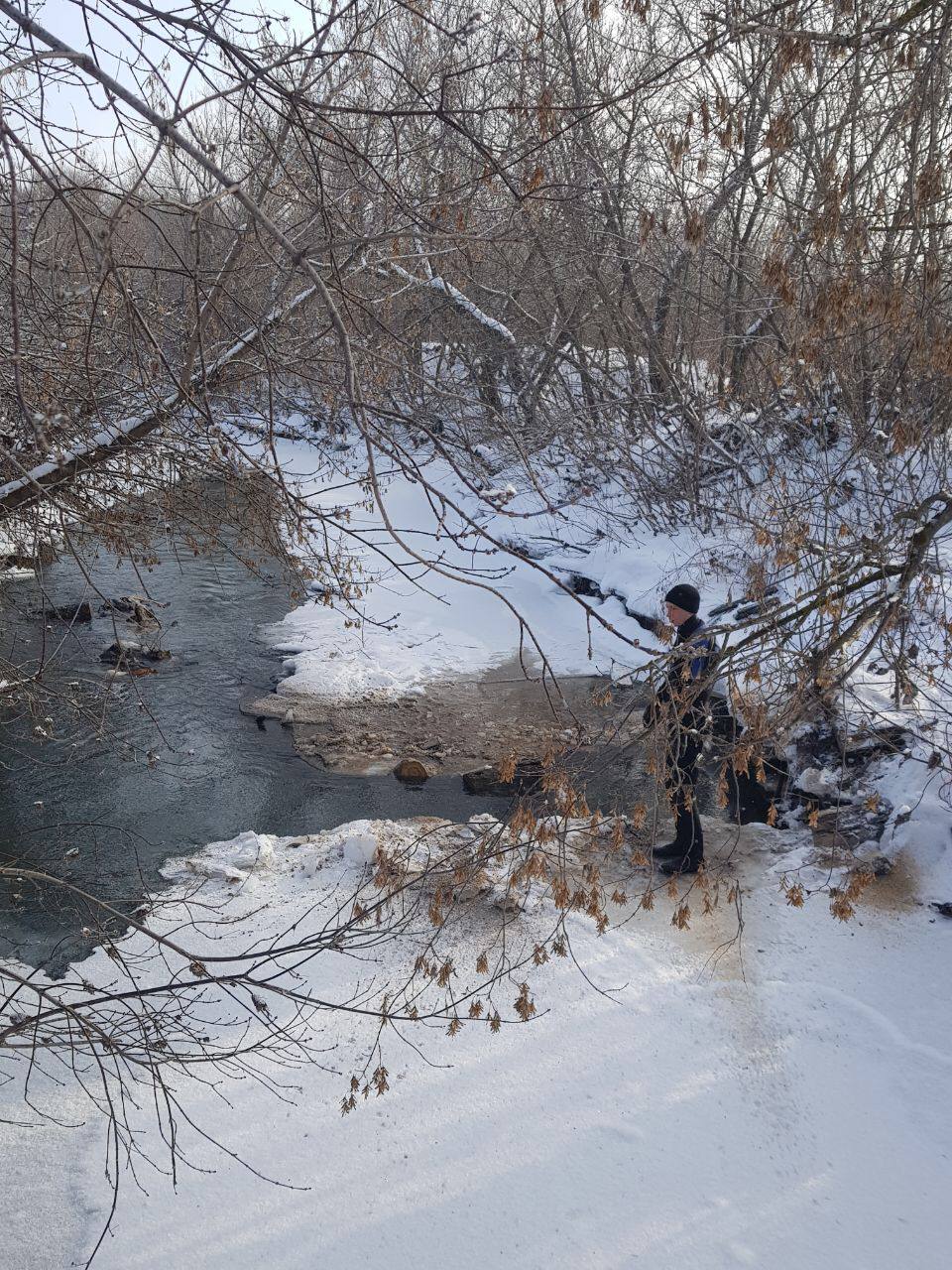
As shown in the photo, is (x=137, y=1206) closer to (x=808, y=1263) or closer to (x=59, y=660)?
(x=808, y=1263)

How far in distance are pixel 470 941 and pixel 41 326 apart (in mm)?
3993

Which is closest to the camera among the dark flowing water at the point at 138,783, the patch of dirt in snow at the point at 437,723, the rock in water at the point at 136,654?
the dark flowing water at the point at 138,783

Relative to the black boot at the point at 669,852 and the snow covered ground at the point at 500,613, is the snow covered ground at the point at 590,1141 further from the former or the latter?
the snow covered ground at the point at 500,613

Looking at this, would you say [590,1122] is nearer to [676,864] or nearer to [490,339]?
[676,864]

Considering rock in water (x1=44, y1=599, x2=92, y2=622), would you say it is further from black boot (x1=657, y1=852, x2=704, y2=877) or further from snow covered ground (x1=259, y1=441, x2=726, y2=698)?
black boot (x1=657, y1=852, x2=704, y2=877)

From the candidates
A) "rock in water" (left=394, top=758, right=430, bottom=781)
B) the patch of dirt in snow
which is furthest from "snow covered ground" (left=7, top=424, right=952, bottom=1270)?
the patch of dirt in snow

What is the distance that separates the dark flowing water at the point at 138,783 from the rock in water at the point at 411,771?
3.5 inches

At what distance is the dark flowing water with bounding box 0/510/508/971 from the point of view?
251 inches

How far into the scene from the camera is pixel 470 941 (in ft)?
18.6

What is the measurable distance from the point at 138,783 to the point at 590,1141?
16.6 feet

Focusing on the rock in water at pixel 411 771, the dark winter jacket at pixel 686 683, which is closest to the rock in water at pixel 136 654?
the rock in water at pixel 411 771

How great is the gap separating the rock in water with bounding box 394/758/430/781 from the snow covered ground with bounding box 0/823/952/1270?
2871 mm

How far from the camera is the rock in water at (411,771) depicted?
27.4ft

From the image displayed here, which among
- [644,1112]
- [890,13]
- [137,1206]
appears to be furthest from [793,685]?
[890,13]
